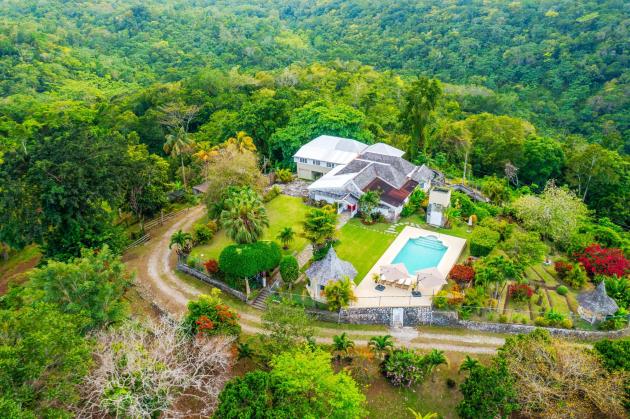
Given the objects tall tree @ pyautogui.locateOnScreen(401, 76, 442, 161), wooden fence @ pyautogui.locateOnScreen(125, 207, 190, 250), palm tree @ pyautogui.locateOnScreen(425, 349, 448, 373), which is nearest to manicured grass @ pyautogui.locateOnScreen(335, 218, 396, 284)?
palm tree @ pyautogui.locateOnScreen(425, 349, 448, 373)

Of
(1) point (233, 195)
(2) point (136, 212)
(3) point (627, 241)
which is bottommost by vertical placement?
(3) point (627, 241)

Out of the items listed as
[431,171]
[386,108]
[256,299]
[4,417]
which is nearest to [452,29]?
[386,108]

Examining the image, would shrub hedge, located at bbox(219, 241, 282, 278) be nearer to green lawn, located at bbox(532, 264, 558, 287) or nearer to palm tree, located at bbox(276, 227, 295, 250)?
palm tree, located at bbox(276, 227, 295, 250)

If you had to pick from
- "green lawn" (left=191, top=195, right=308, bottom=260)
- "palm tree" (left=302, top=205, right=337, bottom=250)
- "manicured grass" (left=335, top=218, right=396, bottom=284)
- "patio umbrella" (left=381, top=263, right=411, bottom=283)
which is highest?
"palm tree" (left=302, top=205, right=337, bottom=250)

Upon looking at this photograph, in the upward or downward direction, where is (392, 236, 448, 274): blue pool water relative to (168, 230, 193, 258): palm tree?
downward

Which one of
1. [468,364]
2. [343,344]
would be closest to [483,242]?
[468,364]

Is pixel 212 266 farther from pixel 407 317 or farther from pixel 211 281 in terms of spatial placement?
pixel 407 317

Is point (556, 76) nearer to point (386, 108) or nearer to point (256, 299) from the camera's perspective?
point (386, 108)
